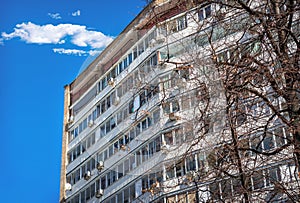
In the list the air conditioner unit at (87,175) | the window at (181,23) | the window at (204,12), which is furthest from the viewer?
the air conditioner unit at (87,175)

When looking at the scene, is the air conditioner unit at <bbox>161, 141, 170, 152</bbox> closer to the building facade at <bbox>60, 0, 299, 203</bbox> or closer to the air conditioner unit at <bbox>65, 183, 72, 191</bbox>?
the building facade at <bbox>60, 0, 299, 203</bbox>

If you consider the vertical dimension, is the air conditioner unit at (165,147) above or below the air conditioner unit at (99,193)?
below

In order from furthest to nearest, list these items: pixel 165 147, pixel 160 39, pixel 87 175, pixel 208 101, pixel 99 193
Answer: pixel 87 175 < pixel 99 193 < pixel 165 147 < pixel 160 39 < pixel 208 101

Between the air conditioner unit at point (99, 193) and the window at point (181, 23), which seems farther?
the air conditioner unit at point (99, 193)

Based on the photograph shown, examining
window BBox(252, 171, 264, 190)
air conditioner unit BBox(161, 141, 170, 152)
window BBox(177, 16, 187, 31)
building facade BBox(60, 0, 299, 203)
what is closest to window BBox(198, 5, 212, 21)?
building facade BBox(60, 0, 299, 203)

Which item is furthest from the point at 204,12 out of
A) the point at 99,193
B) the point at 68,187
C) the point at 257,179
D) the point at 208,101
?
the point at 68,187

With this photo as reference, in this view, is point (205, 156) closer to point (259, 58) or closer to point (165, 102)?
point (165, 102)

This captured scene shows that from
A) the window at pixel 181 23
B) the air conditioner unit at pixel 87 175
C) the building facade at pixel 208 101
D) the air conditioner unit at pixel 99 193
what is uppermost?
the air conditioner unit at pixel 87 175

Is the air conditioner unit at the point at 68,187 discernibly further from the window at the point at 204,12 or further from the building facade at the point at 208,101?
the window at the point at 204,12

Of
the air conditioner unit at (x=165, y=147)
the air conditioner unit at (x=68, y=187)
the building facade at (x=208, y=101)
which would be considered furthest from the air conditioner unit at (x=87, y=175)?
the building facade at (x=208, y=101)

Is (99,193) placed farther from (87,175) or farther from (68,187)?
(68,187)

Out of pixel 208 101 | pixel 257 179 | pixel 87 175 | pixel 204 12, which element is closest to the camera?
pixel 208 101

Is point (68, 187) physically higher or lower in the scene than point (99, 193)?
higher

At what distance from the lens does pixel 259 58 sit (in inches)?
228
